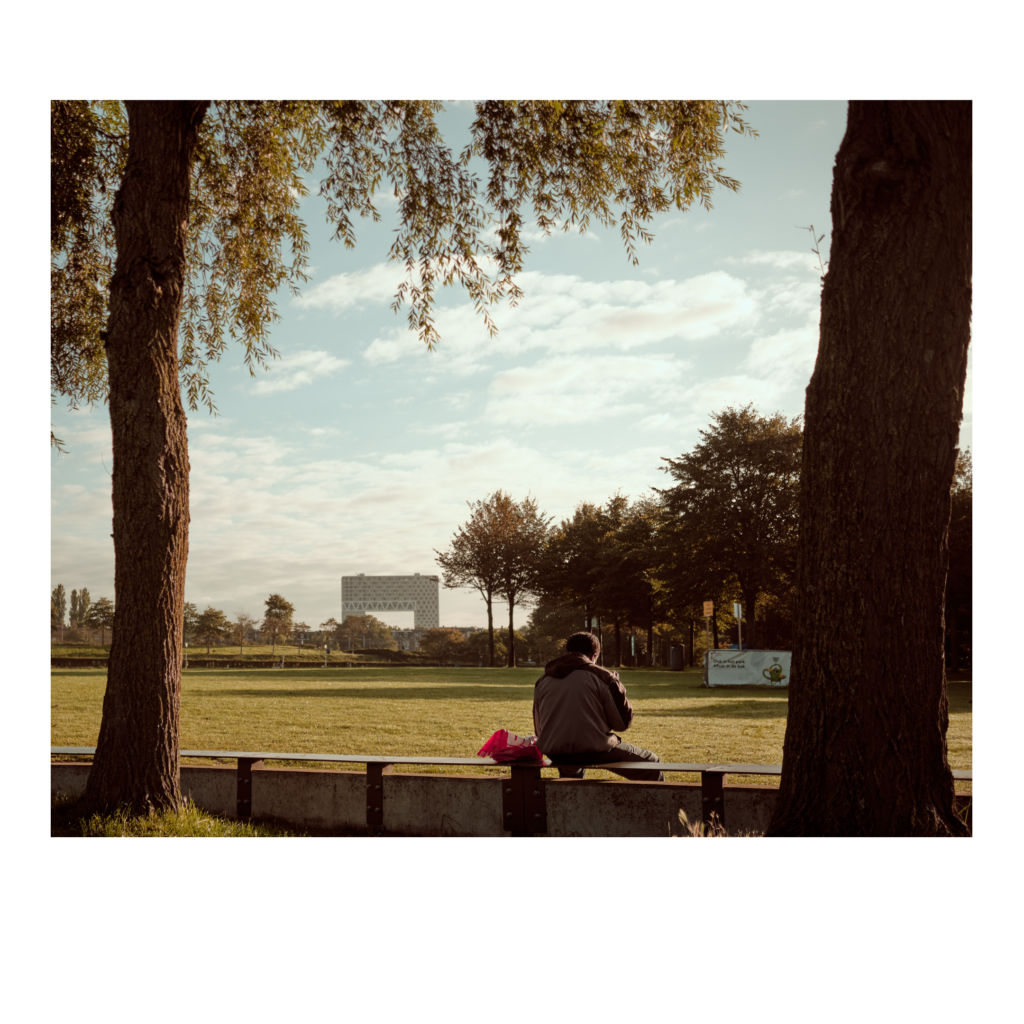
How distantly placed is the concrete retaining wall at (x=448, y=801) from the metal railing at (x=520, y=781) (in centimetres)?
5

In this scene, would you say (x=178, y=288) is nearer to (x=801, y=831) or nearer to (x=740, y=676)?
(x=801, y=831)

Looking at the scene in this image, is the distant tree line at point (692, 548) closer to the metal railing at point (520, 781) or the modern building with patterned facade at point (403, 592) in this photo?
the metal railing at point (520, 781)

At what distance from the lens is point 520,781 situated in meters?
6.05

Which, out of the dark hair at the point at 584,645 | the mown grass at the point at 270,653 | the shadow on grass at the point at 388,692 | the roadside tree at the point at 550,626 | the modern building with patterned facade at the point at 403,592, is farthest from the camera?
the modern building with patterned facade at the point at 403,592

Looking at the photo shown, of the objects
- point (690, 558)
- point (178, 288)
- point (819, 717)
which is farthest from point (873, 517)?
point (690, 558)

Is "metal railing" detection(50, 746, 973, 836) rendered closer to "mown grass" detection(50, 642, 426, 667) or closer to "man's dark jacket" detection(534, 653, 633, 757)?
"man's dark jacket" detection(534, 653, 633, 757)

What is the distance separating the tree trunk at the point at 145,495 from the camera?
18.7 feet

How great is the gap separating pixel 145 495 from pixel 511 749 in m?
3.24

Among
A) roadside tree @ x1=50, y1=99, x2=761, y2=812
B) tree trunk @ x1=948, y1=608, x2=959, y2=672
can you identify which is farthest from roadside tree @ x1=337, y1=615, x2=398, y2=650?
roadside tree @ x1=50, y1=99, x2=761, y2=812

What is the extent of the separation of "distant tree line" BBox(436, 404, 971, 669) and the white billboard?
181 inches

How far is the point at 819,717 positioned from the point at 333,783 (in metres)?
3.77

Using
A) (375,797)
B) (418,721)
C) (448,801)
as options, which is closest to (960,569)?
(418,721)

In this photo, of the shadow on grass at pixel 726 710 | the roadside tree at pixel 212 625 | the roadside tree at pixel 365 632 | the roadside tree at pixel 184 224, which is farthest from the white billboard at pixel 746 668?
the roadside tree at pixel 365 632

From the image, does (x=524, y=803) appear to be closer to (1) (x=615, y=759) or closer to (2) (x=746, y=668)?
(1) (x=615, y=759)
